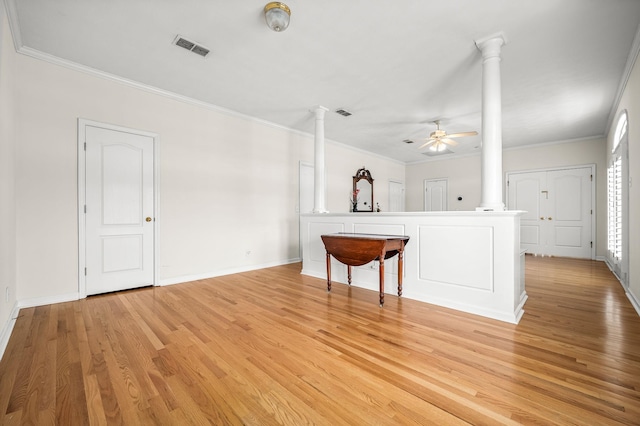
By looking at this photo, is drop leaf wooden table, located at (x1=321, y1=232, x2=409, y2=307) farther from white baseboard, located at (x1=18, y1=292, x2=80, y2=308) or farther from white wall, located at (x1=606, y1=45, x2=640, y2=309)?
white baseboard, located at (x1=18, y1=292, x2=80, y2=308)

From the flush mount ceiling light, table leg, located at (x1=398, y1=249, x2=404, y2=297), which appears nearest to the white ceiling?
the flush mount ceiling light

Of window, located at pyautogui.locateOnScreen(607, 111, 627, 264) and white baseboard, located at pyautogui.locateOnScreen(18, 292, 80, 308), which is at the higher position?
window, located at pyautogui.locateOnScreen(607, 111, 627, 264)

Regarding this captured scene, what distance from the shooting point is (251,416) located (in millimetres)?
1303

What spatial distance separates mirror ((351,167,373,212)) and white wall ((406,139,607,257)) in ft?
6.65

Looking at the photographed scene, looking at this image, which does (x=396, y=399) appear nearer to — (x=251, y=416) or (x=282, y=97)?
(x=251, y=416)

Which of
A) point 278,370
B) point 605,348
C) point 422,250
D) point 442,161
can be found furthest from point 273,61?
point 442,161

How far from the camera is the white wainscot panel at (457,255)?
263 cm

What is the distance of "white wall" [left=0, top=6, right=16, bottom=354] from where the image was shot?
2064mm

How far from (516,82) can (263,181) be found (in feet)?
12.9

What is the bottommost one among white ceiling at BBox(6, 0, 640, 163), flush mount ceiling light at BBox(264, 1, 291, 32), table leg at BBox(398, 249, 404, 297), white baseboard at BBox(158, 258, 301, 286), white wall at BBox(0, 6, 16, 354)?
white baseboard at BBox(158, 258, 301, 286)

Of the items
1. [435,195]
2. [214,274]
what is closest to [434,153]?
[435,195]

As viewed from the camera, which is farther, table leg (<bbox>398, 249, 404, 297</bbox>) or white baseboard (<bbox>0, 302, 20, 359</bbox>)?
table leg (<bbox>398, 249, 404, 297</bbox>)

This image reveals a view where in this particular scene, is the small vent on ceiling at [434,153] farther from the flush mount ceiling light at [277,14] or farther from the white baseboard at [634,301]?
the flush mount ceiling light at [277,14]

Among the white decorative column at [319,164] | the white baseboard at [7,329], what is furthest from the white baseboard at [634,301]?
the white baseboard at [7,329]
